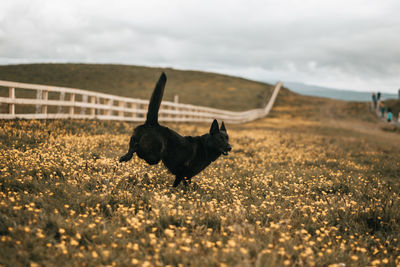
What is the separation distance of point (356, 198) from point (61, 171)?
5472 mm

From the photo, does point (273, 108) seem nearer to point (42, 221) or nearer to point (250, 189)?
point (250, 189)

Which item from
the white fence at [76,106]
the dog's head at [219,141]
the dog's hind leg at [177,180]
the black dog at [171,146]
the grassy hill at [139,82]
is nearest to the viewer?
the black dog at [171,146]

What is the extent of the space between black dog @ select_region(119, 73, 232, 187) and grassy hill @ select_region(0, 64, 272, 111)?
39.7 metres

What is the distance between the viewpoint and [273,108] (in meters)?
47.4

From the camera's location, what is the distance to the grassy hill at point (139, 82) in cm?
4700

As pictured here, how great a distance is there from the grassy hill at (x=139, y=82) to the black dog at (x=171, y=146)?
3967 centimetres

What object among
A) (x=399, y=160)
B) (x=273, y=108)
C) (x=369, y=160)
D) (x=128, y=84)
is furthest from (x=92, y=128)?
(x=128, y=84)

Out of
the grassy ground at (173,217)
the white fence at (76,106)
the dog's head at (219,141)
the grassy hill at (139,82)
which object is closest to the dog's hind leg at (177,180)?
the grassy ground at (173,217)

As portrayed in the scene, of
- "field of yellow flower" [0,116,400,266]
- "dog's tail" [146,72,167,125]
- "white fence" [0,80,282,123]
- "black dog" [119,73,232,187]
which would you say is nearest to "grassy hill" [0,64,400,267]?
"field of yellow flower" [0,116,400,266]

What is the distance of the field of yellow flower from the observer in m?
2.66

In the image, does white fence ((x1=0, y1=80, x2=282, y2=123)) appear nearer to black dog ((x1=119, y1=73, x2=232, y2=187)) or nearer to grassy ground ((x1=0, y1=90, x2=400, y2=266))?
A: grassy ground ((x1=0, y1=90, x2=400, y2=266))

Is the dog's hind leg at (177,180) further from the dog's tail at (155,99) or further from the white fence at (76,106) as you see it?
the white fence at (76,106)

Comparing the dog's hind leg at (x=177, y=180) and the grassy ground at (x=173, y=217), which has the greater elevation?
the dog's hind leg at (x=177, y=180)

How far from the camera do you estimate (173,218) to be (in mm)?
3477
